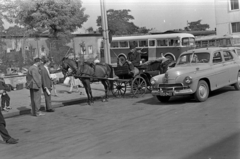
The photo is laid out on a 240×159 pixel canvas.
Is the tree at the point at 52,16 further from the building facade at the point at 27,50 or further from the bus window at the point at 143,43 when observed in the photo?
the bus window at the point at 143,43

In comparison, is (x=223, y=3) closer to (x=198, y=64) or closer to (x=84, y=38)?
(x=84, y=38)

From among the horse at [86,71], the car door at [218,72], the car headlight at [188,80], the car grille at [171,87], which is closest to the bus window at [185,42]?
the horse at [86,71]

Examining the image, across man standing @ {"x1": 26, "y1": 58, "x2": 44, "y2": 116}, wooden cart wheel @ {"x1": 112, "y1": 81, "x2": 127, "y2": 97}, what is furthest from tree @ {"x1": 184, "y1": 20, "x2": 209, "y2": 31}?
man standing @ {"x1": 26, "y1": 58, "x2": 44, "y2": 116}

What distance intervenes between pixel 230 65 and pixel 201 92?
2.12 metres

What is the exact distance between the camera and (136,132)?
280 inches

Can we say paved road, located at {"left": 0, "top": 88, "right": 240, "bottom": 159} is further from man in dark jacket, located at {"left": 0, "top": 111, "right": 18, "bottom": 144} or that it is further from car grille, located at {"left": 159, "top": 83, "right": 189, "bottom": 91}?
car grille, located at {"left": 159, "top": 83, "right": 189, "bottom": 91}

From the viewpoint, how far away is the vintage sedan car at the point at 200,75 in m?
10.4

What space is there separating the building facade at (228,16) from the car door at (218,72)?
2758 cm

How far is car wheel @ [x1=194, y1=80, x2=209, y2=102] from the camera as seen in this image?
34.0 ft

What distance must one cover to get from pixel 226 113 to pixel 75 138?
402 cm

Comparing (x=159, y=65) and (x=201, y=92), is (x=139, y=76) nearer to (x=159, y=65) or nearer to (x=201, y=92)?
(x=159, y=65)

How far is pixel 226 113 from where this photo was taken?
27.3ft

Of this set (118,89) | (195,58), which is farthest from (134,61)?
(195,58)

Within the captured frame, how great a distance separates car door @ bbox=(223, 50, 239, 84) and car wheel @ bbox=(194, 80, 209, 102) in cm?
153
